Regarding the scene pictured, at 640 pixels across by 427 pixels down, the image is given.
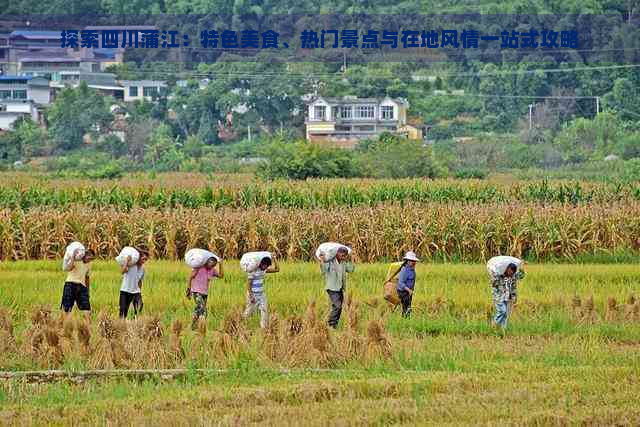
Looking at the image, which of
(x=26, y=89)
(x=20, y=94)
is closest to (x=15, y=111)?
(x=20, y=94)

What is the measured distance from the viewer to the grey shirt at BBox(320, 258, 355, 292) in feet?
59.4

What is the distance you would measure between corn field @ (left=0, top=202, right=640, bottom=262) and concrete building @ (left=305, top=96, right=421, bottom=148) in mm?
57439

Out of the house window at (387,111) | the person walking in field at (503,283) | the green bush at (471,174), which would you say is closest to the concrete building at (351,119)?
the house window at (387,111)

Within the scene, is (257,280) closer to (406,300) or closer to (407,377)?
(406,300)

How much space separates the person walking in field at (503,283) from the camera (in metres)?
17.7

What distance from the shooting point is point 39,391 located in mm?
13664

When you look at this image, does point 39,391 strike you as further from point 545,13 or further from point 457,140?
point 545,13

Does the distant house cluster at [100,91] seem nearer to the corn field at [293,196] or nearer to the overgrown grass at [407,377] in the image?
the corn field at [293,196]

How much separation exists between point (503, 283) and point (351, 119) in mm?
70192

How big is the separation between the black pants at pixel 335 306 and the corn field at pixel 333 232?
938 cm

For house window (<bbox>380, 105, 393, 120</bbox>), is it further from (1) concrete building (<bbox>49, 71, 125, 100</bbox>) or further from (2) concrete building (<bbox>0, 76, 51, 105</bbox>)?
(2) concrete building (<bbox>0, 76, 51, 105</bbox>)

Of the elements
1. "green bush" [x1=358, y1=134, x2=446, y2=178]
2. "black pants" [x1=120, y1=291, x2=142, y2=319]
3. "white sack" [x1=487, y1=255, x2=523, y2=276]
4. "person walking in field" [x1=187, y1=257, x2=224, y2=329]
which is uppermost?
"white sack" [x1=487, y1=255, x2=523, y2=276]

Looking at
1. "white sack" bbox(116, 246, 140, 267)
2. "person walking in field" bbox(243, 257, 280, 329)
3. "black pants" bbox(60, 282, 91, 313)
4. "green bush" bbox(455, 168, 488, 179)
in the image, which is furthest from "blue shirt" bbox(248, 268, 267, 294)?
"green bush" bbox(455, 168, 488, 179)

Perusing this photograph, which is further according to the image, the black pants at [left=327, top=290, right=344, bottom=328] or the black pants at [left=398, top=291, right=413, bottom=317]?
the black pants at [left=398, top=291, right=413, bottom=317]
